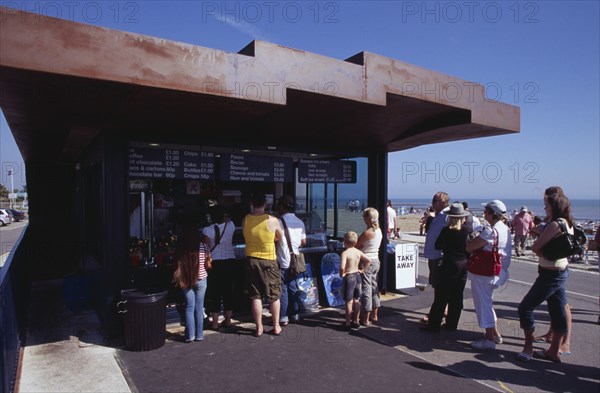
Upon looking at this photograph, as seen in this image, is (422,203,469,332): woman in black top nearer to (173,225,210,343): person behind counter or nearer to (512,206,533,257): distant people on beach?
(173,225,210,343): person behind counter

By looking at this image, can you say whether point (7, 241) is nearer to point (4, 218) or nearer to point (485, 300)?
point (4, 218)

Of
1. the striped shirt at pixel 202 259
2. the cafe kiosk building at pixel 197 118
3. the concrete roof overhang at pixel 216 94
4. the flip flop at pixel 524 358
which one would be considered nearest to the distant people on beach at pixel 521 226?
the cafe kiosk building at pixel 197 118

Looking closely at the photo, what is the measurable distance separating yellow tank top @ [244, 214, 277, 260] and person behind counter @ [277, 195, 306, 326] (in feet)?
0.97

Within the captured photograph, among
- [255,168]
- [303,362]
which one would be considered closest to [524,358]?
[303,362]

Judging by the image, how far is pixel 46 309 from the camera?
21.1 ft

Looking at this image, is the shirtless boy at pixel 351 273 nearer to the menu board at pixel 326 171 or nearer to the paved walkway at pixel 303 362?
the paved walkway at pixel 303 362

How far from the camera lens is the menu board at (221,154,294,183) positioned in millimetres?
6070

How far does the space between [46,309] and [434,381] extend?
6.32 meters

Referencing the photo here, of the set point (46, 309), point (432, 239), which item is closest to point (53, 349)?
point (46, 309)

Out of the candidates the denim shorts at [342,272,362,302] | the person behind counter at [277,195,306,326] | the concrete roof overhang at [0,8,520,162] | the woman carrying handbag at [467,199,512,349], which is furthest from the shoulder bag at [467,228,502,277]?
the person behind counter at [277,195,306,326]

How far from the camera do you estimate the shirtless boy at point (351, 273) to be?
201 inches

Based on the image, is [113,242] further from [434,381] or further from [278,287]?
[434,381]

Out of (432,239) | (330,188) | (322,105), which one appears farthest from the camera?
(330,188)

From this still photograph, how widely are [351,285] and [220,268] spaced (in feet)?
6.05
